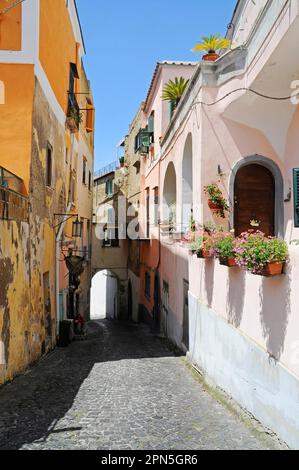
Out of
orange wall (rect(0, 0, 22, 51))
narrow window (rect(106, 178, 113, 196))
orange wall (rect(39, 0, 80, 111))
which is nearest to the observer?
orange wall (rect(0, 0, 22, 51))

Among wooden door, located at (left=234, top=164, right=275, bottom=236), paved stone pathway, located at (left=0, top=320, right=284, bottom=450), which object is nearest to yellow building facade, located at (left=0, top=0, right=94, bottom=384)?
paved stone pathway, located at (left=0, top=320, right=284, bottom=450)

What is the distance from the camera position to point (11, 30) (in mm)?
10273

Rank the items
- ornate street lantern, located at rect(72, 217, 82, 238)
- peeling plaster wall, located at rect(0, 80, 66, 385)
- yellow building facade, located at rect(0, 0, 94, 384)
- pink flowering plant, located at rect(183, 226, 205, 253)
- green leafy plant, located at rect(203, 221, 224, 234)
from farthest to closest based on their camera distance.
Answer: ornate street lantern, located at rect(72, 217, 82, 238)
green leafy plant, located at rect(203, 221, 224, 234)
pink flowering plant, located at rect(183, 226, 205, 253)
yellow building facade, located at rect(0, 0, 94, 384)
peeling plaster wall, located at rect(0, 80, 66, 385)

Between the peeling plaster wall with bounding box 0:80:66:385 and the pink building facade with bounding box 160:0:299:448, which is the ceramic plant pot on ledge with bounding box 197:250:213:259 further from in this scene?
the peeling plaster wall with bounding box 0:80:66:385

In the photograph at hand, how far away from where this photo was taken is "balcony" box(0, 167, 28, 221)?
8.07 meters

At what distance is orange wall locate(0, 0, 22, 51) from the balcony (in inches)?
133

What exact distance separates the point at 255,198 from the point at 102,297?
1135 inches

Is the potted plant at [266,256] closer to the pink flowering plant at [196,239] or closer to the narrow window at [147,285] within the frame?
the pink flowering plant at [196,239]

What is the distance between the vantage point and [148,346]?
14.3 meters

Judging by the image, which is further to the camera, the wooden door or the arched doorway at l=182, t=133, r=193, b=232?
the arched doorway at l=182, t=133, r=193, b=232

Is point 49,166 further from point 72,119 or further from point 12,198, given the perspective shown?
point 12,198

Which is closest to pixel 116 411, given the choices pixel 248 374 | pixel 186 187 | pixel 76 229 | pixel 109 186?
pixel 248 374
